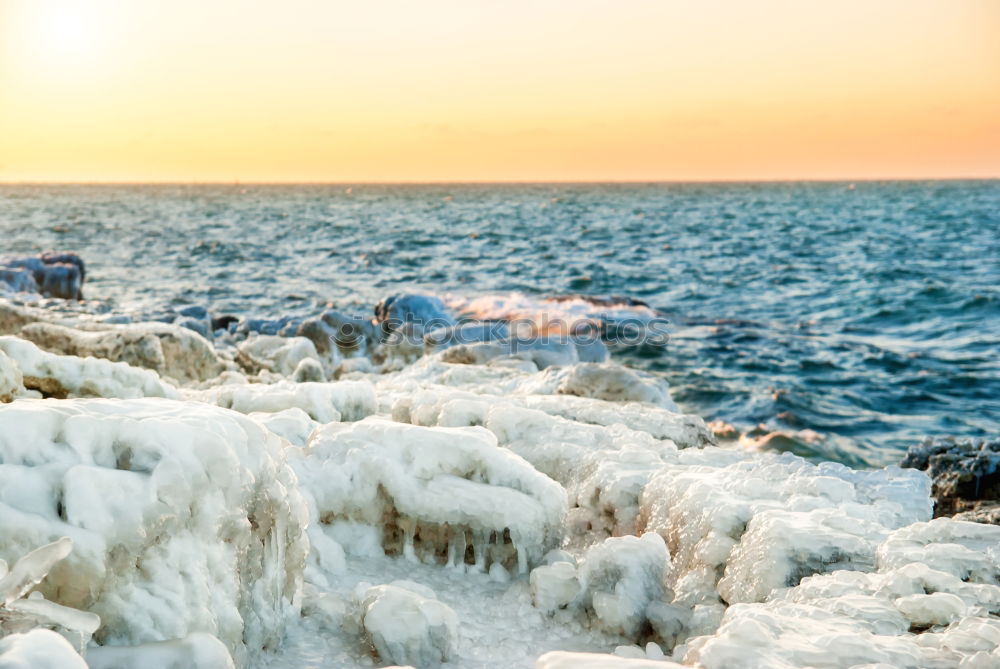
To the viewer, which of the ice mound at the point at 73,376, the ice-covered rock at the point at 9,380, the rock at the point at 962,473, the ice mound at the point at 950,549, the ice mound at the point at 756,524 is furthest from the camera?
the rock at the point at 962,473

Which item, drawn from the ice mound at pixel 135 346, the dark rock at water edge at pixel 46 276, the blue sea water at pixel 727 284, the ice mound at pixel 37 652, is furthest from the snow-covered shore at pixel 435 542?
the dark rock at water edge at pixel 46 276

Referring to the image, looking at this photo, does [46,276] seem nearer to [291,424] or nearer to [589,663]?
[291,424]

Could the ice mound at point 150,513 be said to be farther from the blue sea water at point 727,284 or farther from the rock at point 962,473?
the blue sea water at point 727,284

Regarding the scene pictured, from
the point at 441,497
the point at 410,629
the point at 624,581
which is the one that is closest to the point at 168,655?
the point at 410,629

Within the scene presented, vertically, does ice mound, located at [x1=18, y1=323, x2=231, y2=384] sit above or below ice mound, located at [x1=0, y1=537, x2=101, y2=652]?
below

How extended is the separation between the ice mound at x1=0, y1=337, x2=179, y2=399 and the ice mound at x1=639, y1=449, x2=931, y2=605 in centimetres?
427

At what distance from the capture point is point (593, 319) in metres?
19.3

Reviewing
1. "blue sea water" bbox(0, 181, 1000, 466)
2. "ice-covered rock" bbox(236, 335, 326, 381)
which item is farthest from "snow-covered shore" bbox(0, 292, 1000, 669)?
"blue sea water" bbox(0, 181, 1000, 466)

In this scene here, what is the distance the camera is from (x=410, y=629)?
13.2 feet

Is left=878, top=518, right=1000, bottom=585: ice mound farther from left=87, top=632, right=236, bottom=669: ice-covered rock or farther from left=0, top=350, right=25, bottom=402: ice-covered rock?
left=0, top=350, right=25, bottom=402: ice-covered rock

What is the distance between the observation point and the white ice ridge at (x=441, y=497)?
5266mm

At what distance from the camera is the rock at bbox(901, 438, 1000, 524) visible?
7.55 m

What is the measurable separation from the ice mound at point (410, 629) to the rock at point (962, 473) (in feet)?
16.7

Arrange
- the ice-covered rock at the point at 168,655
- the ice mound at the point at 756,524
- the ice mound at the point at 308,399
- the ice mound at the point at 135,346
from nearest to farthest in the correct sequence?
the ice-covered rock at the point at 168,655, the ice mound at the point at 756,524, the ice mound at the point at 308,399, the ice mound at the point at 135,346
